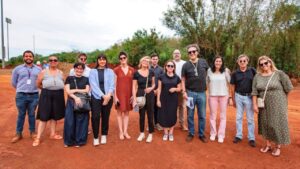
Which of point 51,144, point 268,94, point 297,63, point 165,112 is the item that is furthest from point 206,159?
point 297,63

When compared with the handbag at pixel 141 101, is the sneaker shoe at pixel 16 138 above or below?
below

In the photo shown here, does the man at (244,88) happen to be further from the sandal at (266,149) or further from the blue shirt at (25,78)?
the blue shirt at (25,78)

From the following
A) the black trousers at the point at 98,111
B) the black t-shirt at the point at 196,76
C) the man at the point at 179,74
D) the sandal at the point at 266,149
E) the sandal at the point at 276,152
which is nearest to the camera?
the sandal at the point at 276,152

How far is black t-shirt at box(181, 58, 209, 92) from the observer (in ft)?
17.3

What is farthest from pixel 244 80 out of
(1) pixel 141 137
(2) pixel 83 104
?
(2) pixel 83 104

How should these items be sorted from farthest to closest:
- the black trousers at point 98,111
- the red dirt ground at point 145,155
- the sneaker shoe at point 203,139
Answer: the sneaker shoe at point 203,139, the black trousers at point 98,111, the red dirt ground at point 145,155

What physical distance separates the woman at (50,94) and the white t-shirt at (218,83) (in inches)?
115

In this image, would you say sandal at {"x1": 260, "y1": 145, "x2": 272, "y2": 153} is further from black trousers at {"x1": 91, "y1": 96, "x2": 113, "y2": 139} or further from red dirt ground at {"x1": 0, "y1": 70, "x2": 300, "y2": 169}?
black trousers at {"x1": 91, "y1": 96, "x2": 113, "y2": 139}

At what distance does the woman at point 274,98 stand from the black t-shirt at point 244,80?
206 mm

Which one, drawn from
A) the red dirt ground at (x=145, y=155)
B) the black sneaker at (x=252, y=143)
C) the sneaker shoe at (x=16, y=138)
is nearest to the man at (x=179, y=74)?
the red dirt ground at (x=145, y=155)

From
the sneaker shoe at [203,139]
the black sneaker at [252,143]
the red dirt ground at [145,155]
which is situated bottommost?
the red dirt ground at [145,155]

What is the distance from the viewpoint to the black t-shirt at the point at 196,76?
17.3 ft

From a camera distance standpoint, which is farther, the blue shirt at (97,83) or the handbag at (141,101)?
the handbag at (141,101)

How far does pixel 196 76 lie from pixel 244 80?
89cm
